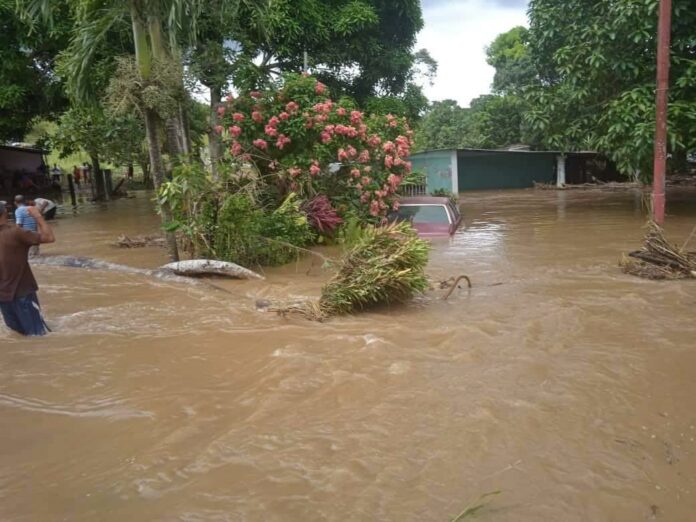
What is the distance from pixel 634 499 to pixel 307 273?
21.4 feet

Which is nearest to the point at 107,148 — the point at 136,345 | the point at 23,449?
the point at 136,345

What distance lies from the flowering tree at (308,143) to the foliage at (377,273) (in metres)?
4.65

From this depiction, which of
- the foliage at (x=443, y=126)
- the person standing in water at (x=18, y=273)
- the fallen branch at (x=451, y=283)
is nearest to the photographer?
the person standing in water at (x=18, y=273)

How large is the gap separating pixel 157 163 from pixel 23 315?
3895mm

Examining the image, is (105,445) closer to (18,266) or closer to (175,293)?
(18,266)

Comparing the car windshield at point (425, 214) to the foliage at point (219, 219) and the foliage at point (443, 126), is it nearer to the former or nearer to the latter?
the foliage at point (219, 219)

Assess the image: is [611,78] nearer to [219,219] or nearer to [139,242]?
[219,219]

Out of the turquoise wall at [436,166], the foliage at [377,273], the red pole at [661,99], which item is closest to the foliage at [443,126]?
the turquoise wall at [436,166]

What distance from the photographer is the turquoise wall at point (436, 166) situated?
23969 millimetres

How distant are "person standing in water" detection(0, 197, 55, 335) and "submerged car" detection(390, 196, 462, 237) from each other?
6.91 m

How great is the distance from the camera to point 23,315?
5852 millimetres

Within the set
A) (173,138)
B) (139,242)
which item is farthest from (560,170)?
(173,138)

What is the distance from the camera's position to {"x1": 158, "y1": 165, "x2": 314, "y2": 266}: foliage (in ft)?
29.2

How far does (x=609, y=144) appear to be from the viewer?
13555mm
